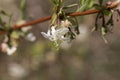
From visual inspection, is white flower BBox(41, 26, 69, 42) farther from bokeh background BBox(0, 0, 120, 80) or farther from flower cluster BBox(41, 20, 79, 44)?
bokeh background BBox(0, 0, 120, 80)

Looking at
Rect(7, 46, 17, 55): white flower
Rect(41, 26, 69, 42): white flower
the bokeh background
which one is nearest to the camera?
Rect(41, 26, 69, 42): white flower

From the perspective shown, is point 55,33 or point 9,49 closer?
point 55,33

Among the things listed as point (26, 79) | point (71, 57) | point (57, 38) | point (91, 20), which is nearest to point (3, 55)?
point (26, 79)

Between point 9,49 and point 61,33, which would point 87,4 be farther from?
point 9,49

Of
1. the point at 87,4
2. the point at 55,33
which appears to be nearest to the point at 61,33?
the point at 55,33

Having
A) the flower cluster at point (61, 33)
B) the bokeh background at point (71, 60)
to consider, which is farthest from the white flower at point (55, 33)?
the bokeh background at point (71, 60)

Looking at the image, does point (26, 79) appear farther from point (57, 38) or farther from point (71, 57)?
point (57, 38)

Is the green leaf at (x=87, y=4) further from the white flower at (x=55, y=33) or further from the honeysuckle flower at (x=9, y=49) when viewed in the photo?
the honeysuckle flower at (x=9, y=49)

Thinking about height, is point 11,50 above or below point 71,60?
below

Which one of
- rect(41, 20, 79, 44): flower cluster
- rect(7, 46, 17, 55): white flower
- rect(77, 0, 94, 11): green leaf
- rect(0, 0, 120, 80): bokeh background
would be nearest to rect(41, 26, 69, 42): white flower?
rect(41, 20, 79, 44): flower cluster
